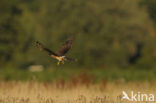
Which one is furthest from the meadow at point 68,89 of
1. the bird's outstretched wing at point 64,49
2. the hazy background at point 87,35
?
the hazy background at point 87,35

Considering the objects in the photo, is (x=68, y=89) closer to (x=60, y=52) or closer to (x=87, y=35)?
(x=60, y=52)

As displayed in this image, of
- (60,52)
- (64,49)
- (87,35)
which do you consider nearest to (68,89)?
(64,49)

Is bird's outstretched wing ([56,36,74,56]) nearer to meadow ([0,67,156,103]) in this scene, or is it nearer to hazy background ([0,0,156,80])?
meadow ([0,67,156,103])

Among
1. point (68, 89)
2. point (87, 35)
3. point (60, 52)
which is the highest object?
point (87, 35)

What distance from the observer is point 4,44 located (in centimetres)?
5147

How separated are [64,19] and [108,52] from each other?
19.0ft

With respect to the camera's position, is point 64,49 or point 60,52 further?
point 64,49

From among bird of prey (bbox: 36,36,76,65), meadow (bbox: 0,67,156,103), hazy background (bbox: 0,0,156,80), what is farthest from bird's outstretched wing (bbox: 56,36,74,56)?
hazy background (bbox: 0,0,156,80)

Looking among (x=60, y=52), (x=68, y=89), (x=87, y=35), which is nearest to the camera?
(x=60, y=52)

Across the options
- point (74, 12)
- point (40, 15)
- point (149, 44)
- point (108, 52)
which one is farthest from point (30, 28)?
point (149, 44)

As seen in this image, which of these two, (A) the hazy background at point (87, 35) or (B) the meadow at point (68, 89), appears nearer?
(B) the meadow at point (68, 89)

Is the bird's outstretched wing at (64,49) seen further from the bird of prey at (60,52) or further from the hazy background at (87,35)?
the hazy background at (87,35)

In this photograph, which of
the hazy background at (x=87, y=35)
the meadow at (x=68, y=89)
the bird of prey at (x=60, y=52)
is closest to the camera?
the bird of prey at (x=60, y=52)

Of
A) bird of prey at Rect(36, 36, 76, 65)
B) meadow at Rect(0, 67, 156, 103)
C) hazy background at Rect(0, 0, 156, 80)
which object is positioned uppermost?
hazy background at Rect(0, 0, 156, 80)
